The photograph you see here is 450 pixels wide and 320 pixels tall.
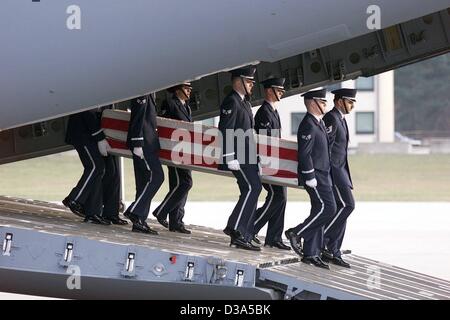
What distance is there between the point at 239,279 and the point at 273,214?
2.14 m

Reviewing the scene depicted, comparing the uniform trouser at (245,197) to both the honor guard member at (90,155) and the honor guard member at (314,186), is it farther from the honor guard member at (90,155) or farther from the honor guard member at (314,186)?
the honor guard member at (90,155)

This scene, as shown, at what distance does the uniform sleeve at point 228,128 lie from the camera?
869 centimetres

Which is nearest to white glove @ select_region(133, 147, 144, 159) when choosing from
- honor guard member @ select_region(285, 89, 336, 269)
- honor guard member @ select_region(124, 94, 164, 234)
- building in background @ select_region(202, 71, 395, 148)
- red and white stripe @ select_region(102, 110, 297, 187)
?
honor guard member @ select_region(124, 94, 164, 234)

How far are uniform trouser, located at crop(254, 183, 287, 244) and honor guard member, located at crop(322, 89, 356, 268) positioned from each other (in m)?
0.61

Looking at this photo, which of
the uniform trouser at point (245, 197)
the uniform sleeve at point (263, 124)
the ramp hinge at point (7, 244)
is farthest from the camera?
the uniform sleeve at point (263, 124)

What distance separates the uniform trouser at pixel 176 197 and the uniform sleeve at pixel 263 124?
90 centimetres

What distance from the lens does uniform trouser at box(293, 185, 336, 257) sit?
8695 millimetres

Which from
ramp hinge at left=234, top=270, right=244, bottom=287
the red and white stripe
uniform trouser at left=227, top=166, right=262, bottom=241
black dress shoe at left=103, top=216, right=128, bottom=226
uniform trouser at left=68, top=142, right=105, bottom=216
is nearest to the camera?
ramp hinge at left=234, top=270, right=244, bottom=287

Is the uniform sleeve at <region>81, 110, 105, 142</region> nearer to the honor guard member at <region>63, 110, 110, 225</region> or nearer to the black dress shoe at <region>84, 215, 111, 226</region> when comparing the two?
the honor guard member at <region>63, 110, 110, 225</region>

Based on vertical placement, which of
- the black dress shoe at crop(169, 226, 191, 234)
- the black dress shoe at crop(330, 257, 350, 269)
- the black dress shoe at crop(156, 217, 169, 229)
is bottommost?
the black dress shoe at crop(330, 257, 350, 269)

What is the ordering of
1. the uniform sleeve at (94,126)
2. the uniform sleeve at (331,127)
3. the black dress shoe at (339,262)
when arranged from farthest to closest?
the uniform sleeve at (94,126) → the uniform sleeve at (331,127) → the black dress shoe at (339,262)

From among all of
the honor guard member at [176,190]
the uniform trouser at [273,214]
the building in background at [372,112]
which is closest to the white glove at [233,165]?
the uniform trouser at [273,214]
